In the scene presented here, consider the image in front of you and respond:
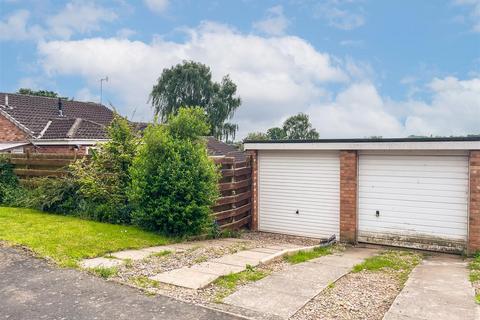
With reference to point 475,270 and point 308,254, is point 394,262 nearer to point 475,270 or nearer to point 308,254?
point 475,270

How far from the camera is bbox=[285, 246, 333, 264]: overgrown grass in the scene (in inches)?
288

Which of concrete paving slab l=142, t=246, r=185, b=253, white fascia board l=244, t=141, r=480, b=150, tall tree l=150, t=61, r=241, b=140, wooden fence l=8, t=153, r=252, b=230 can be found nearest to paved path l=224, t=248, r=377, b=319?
concrete paving slab l=142, t=246, r=185, b=253

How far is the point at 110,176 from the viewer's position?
32.3ft

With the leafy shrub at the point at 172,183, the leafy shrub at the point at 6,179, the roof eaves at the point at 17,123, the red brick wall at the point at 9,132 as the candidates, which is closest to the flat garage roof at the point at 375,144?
the leafy shrub at the point at 172,183

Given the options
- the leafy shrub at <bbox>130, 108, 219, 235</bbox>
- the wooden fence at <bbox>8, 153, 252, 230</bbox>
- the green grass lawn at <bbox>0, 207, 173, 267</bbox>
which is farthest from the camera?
the wooden fence at <bbox>8, 153, 252, 230</bbox>

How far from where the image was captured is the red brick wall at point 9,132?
1902 cm

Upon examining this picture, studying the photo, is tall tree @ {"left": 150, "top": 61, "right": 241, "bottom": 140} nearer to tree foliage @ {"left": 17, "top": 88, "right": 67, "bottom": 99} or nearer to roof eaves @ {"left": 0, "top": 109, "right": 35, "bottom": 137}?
tree foliage @ {"left": 17, "top": 88, "right": 67, "bottom": 99}

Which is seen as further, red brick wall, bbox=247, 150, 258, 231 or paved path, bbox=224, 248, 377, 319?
red brick wall, bbox=247, 150, 258, 231

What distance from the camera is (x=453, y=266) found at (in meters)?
7.62

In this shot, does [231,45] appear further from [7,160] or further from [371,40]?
[7,160]

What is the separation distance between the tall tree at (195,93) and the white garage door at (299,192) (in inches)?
1141

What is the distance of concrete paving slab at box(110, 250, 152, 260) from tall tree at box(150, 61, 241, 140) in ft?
110

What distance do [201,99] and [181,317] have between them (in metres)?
38.3

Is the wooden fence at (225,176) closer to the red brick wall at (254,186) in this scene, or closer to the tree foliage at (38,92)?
the red brick wall at (254,186)
